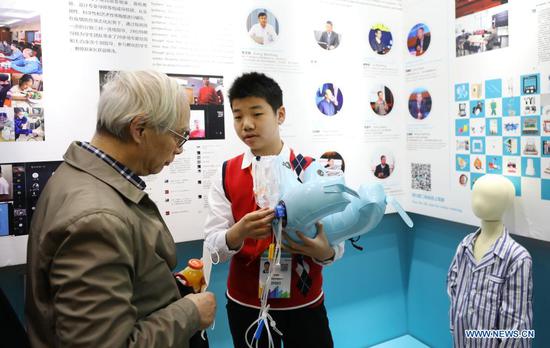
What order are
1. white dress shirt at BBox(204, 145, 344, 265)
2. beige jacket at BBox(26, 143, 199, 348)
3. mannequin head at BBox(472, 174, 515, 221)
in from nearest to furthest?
beige jacket at BBox(26, 143, 199, 348) < white dress shirt at BBox(204, 145, 344, 265) < mannequin head at BBox(472, 174, 515, 221)

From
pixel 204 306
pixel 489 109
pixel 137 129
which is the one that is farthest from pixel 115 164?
pixel 489 109

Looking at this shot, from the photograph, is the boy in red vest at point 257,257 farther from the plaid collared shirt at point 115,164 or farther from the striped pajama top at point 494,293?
the striped pajama top at point 494,293

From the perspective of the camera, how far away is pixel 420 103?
2516mm

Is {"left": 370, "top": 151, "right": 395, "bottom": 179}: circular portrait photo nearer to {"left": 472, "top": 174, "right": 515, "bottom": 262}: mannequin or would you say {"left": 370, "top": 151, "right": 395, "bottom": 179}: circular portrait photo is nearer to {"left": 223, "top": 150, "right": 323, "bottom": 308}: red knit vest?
{"left": 472, "top": 174, "right": 515, "bottom": 262}: mannequin

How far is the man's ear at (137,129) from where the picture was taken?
2.98 ft

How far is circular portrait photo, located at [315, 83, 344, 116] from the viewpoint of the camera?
7.63 feet

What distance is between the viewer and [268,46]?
7.04ft

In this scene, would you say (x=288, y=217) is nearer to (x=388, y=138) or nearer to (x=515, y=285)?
(x=515, y=285)

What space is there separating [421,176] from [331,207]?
162 centimetres

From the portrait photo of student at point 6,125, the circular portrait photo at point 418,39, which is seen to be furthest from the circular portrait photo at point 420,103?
the portrait photo of student at point 6,125

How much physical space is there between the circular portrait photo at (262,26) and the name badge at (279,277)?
1.17m

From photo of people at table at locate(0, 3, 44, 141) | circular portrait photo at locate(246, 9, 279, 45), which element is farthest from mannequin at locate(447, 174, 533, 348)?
photo of people at table at locate(0, 3, 44, 141)

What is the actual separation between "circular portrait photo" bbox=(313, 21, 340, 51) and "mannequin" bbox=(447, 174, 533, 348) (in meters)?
1.08

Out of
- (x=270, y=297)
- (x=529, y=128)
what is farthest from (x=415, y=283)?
(x=270, y=297)
